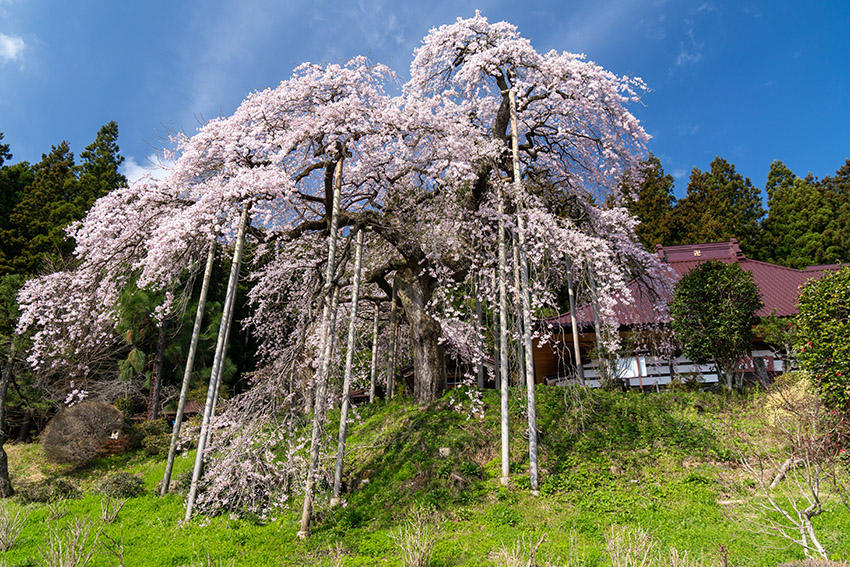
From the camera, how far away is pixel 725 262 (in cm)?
1559

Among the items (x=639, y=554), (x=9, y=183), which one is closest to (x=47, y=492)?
(x=639, y=554)

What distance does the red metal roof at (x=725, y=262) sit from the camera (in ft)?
54.9

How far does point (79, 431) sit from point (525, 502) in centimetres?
1483

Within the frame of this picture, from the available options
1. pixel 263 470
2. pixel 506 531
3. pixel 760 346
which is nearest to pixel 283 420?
pixel 263 470

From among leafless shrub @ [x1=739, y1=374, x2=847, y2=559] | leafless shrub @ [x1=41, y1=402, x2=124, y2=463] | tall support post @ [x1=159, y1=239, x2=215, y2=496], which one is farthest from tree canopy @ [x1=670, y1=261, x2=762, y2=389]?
leafless shrub @ [x1=41, y1=402, x2=124, y2=463]

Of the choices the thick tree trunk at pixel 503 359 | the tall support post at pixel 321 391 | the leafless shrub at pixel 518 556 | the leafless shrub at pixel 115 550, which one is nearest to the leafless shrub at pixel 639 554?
the leafless shrub at pixel 518 556

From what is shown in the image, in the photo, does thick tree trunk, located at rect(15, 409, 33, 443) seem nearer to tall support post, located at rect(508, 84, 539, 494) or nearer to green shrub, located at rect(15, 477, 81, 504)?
green shrub, located at rect(15, 477, 81, 504)

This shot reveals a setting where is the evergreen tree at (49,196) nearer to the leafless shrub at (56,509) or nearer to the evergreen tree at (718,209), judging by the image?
the leafless shrub at (56,509)

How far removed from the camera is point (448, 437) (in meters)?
9.74

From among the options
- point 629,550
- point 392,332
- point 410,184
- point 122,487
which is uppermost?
point 410,184

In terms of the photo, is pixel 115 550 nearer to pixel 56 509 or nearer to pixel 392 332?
pixel 56 509

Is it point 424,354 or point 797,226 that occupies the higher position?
point 797,226

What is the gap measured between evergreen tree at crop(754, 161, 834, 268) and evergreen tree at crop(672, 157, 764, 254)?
888 millimetres

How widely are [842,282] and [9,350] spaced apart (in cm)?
1891
